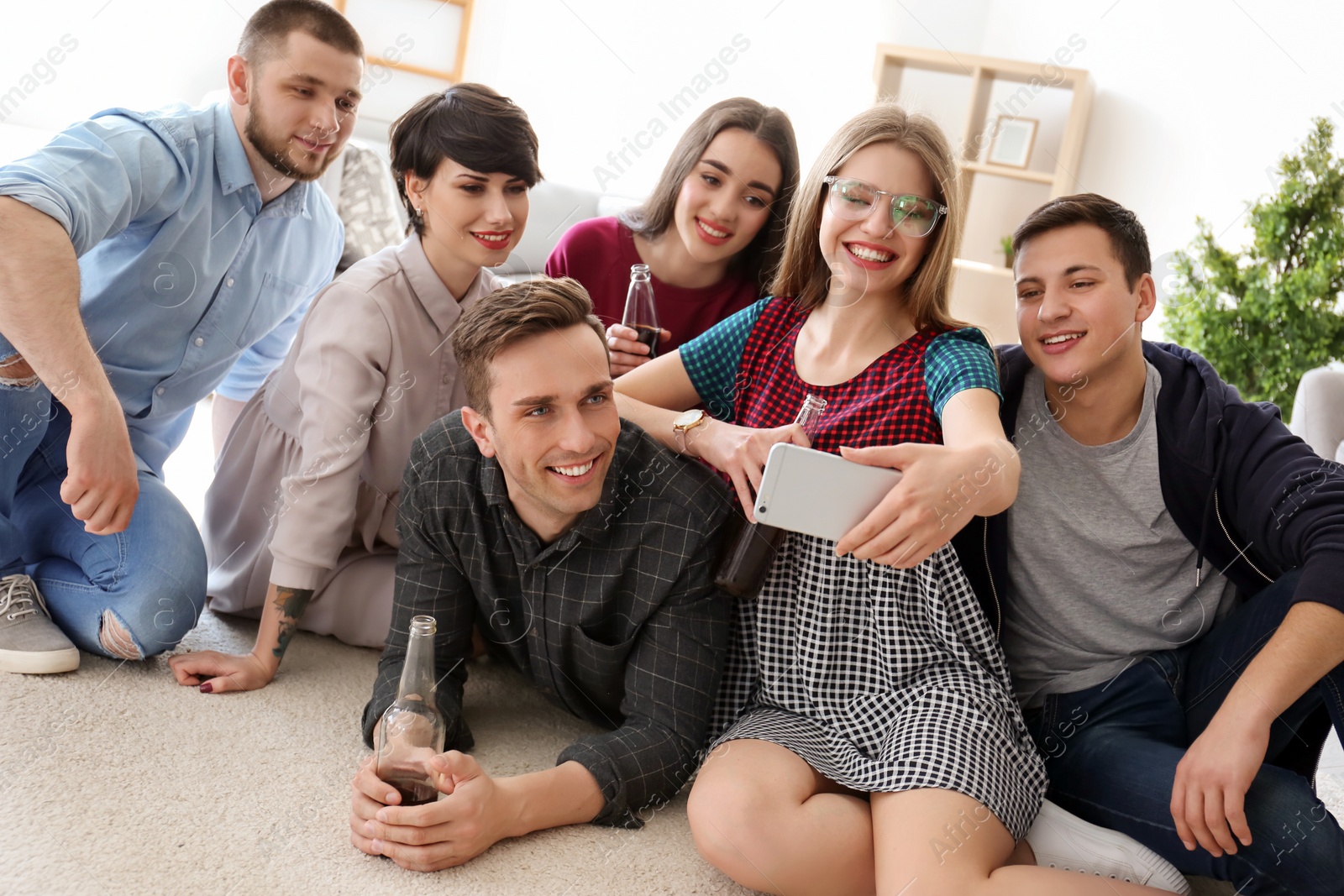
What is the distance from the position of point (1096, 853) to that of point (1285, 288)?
2156mm

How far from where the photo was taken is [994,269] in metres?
4.81

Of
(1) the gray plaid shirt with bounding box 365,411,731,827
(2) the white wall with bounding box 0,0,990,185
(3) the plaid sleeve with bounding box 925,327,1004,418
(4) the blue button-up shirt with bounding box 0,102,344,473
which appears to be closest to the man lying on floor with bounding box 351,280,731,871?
A: (1) the gray plaid shirt with bounding box 365,411,731,827

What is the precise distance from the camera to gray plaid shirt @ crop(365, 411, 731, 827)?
1455mm

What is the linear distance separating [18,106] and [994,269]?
13.3ft

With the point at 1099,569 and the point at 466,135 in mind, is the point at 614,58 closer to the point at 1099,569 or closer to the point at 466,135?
the point at 466,135

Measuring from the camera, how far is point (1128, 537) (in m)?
1.53

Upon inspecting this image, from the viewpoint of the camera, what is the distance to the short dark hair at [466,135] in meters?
1.81

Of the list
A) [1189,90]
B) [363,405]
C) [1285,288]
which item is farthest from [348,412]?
[1189,90]

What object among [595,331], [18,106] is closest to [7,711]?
[595,331]

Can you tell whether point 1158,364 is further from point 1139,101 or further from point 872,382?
point 1139,101

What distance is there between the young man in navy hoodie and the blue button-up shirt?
135cm

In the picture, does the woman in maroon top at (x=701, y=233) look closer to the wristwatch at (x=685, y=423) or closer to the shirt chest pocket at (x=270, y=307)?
the wristwatch at (x=685, y=423)

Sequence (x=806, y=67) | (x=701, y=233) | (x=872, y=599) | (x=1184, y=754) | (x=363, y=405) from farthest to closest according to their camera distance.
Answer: (x=806, y=67) < (x=701, y=233) < (x=363, y=405) < (x=872, y=599) < (x=1184, y=754)

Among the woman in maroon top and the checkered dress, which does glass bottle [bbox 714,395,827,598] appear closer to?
the checkered dress
